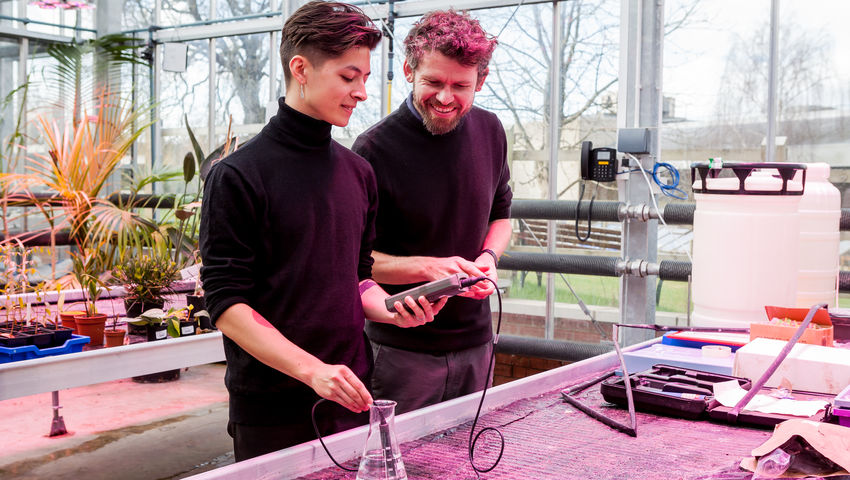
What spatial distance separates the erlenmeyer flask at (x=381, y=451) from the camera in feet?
3.38

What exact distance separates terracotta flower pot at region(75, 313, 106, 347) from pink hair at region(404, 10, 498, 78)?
1.76 meters

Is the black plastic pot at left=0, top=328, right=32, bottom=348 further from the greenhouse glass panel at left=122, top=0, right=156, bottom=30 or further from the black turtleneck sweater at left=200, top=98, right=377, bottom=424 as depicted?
the greenhouse glass panel at left=122, top=0, right=156, bottom=30

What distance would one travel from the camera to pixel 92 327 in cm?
293

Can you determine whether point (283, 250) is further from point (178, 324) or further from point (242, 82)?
point (242, 82)

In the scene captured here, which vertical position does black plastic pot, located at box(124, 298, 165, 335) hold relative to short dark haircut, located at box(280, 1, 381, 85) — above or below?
below

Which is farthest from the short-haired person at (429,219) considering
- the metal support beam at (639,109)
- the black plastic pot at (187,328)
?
the metal support beam at (639,109)

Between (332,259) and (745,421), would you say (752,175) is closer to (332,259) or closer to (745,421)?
(745,421)

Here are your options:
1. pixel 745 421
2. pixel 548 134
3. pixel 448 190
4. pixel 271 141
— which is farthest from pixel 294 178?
pixel 548 134

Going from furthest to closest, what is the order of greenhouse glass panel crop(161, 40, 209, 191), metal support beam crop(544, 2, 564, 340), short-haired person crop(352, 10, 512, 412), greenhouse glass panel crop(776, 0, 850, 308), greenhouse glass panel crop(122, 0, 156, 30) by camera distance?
greenhouse glass panel crop(122, 0, 156, 30) → greenhouse glass panel crop(161, 40, 209, 191) → metal support beam crop(544, 2, 564, 340) → greenhouse glass panel crop(776, 0, 850, 308) → short-haired person crop(352, 10, 512, 412)

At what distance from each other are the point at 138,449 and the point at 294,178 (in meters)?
3.27

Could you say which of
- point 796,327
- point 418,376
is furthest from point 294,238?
point 796,327

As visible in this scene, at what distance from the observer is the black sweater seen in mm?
1961

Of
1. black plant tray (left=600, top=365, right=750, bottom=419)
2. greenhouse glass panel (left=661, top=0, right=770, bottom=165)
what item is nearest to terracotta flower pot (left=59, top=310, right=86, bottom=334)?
black plant tray (left=600, top=365, right=750, bottom=419)

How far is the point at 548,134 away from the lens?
497 cm
